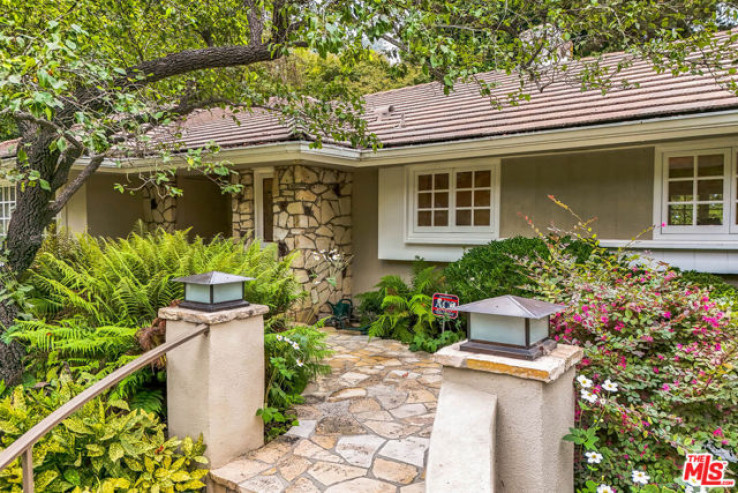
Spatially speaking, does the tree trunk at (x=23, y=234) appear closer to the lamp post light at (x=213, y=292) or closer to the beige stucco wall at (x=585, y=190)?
the lamp post light at (x=213, y=292)

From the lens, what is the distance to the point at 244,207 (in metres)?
7.90

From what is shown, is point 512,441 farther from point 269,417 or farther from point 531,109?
point 531,109

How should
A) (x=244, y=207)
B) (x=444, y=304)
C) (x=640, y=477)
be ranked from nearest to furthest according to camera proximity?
(x=640, y=477) < (x=444, y=304) < (x=244, y=207)

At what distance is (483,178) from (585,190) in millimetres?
1328

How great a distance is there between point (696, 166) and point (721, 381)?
3.86 m

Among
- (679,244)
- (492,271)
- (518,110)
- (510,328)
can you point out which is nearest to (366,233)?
(492,271)

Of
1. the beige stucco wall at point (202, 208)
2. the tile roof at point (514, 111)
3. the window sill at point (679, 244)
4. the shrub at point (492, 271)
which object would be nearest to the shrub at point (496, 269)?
the shrub at point (492, 271)

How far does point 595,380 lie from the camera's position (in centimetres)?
264

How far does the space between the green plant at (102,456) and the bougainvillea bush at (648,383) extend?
7.29 feet

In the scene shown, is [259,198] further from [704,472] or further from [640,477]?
[704,472]

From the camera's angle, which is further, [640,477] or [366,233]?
[366,233]

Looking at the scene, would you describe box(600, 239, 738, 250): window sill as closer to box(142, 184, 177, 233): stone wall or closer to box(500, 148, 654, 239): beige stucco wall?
box(500, 148, 654, 239): beige stucco wall

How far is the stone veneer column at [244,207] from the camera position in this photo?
Result: 306 inches

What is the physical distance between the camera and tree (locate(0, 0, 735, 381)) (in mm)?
3160
